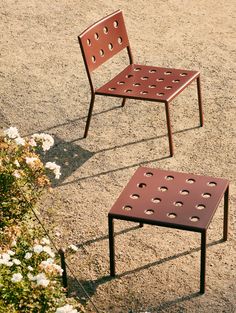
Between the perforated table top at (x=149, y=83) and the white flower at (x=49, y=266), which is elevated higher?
the white flower at (x=49, y=266)

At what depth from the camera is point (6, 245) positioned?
5133mm

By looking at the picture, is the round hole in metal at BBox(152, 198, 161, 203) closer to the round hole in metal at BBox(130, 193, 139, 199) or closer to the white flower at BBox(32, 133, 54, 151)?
the round hole in metal at BBox(130, 193, 139, 199)

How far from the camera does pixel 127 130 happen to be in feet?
23.9

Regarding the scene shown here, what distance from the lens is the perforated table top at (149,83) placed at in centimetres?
676

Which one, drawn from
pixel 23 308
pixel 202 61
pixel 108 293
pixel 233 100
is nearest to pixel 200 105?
pixel 233 100

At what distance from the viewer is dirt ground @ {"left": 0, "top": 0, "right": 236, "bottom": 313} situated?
217 inches

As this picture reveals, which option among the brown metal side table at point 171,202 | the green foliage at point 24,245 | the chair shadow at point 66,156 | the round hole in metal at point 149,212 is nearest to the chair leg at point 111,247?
the brown metal side table at point 171,202

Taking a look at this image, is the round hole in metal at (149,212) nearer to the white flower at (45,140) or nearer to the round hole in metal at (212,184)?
the round hole in metal at (212,184)

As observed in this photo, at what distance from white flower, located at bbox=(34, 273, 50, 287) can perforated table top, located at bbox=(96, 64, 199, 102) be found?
246cm

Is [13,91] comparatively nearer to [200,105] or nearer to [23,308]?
[200,105]

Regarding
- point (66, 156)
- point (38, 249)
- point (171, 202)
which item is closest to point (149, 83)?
point (66, 156)

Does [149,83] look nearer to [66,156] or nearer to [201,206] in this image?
[66,156]

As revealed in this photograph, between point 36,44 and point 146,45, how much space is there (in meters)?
1.09

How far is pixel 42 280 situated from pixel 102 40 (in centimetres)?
296
